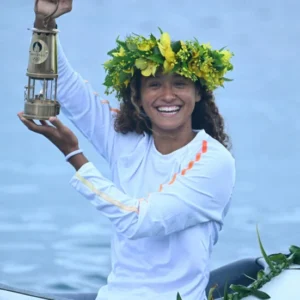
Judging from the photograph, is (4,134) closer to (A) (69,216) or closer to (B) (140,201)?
(A) (69,216)

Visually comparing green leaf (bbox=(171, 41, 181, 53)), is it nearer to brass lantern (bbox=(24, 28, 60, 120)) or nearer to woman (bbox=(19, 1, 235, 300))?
woman (bbox=(19, 1, 235, 300))

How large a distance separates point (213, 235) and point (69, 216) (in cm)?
690

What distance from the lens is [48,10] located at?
3510mm

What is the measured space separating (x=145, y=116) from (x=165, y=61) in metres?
0.24

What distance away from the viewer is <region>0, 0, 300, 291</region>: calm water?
9539 millimetres

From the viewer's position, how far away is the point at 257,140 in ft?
43.8

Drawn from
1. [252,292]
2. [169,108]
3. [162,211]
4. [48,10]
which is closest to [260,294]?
[252,292]

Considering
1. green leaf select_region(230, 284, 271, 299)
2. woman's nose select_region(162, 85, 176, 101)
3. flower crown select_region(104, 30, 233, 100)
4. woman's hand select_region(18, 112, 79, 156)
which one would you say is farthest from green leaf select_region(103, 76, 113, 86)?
green leaf select_region(230, 284, 271, 299)

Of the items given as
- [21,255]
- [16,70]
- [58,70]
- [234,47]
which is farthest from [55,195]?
[58,70]

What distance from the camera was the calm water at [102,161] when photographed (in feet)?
31.3

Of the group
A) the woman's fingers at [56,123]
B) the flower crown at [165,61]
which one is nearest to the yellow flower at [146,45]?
the flower crown at [165,61]

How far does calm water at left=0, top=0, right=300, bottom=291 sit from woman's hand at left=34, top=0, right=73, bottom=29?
16.4ft

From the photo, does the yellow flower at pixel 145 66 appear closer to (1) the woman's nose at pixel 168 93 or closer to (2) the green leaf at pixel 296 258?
(1) the woman's nose at pixel 168 93

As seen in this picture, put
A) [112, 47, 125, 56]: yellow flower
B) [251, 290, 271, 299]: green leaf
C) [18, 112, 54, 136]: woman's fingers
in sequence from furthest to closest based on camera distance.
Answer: [112, 47, 125, 56]: yellow flower → [251, 290, 271, 299]: green leaf → [18, 112, 54, 136]: woman's fingers
